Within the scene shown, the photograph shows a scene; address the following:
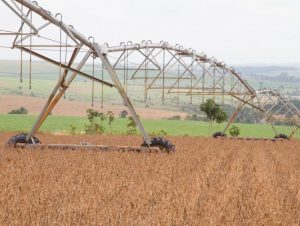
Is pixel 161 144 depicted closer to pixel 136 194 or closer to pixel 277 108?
pixel 136 194

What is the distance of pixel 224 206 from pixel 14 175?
3578 millimetres

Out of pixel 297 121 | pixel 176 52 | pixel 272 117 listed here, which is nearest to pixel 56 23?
pixel 176 52

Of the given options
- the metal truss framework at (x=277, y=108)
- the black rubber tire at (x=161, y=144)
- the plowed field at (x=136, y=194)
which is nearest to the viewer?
the plowed field at (x=136, y=194)

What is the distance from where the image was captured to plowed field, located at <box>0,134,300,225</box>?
18.5 ft

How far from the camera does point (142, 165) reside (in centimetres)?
1137

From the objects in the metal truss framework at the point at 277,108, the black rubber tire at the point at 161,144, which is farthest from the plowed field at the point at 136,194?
the metal truss framework at the point at 277,108

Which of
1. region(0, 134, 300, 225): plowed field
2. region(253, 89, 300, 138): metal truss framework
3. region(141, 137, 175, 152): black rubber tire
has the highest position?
region(253, 89, 300, 138): metal truss framework

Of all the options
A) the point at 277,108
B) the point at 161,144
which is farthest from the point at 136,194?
the point at 277,108

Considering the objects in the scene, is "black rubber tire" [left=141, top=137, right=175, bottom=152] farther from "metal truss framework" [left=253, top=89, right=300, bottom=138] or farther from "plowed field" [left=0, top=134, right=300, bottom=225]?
"metal truss framework" [left=253, top=89, right=300, bottom=138]

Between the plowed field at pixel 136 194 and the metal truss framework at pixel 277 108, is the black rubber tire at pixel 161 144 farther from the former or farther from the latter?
the metal truss framework at pixel 277 108

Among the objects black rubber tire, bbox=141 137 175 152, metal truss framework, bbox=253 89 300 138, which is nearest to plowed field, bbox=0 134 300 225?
black rubber tire, bbox=141 137 175 152

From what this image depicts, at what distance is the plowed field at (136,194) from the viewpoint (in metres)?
5.64

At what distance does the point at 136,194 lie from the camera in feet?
23.8

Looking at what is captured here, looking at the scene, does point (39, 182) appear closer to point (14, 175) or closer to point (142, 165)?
point (14, 175)
